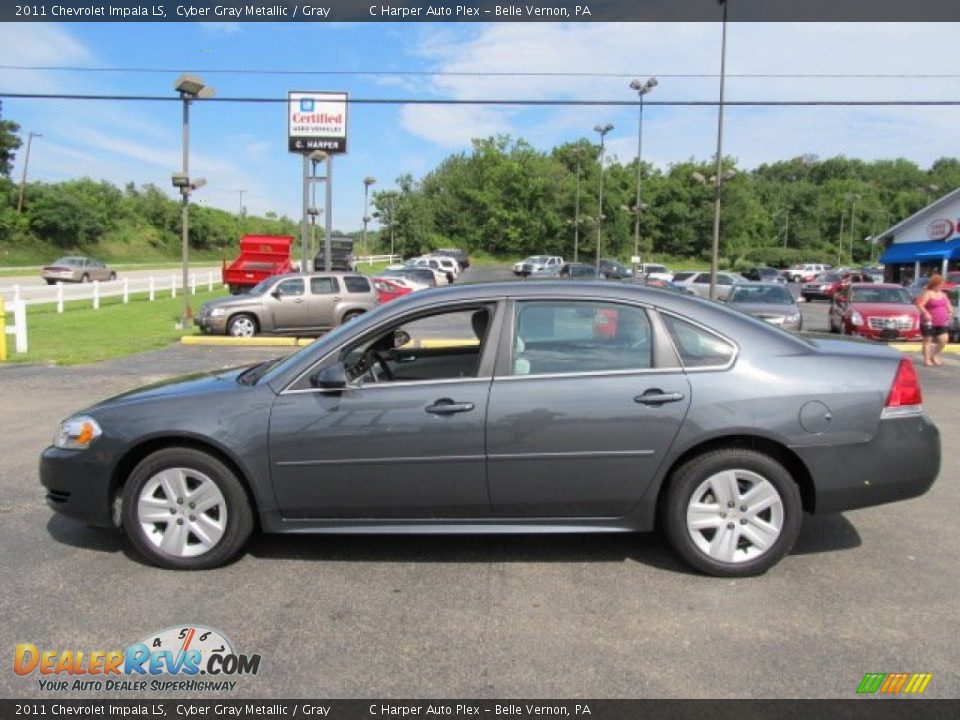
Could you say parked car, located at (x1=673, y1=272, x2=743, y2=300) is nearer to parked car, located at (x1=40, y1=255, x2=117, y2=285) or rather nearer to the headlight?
parked car, located at (x1=40, y1=255, x2=117, y2=285)

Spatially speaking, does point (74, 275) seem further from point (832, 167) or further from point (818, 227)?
point (832, 167)

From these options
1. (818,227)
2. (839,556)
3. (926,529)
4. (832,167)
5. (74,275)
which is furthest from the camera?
(832,167)

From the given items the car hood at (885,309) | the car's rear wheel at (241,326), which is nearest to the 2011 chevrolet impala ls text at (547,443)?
the car's rear wheel at (241,326)

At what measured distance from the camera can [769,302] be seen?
1733 centimetres

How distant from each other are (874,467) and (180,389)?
3843 mm

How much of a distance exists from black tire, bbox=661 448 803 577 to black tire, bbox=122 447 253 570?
2.31 metres

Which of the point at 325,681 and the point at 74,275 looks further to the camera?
the point at 74,275

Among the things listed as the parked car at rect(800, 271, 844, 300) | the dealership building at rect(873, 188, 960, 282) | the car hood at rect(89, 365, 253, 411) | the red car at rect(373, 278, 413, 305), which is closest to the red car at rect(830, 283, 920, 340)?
the red car at rect(373, 278, 413, 305)

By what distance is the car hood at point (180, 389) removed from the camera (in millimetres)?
4340

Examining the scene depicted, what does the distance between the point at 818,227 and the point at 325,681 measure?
13089cm

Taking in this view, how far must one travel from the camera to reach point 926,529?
16.3 feet

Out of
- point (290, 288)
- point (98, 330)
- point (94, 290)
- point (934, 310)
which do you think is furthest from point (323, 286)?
point (934, 310)
